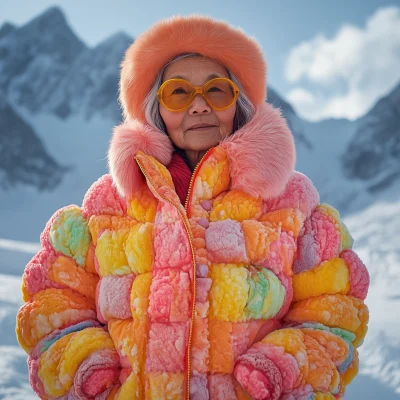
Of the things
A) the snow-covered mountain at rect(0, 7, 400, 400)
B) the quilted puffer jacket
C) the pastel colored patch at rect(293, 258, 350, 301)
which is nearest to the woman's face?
the quilted puffer jacket

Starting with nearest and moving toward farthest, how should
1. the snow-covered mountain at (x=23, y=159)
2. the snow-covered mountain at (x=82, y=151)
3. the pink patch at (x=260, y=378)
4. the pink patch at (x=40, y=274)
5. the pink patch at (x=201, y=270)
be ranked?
1. the pink patch at (x=260, y=378)
2. the pink patch at (x=201, y=270)
3. the pink patch at (x=40, y=274)
4. the snow-covered mountain at (x=82, y=151)
5. the snow-covered mountain at (x=23, y=159)

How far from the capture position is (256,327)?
146 cm

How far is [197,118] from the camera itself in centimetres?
172

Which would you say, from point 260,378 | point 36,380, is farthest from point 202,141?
point 36,380

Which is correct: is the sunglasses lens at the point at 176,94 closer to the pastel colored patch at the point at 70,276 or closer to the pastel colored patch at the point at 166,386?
the pastel colored patch at the point at 70,276

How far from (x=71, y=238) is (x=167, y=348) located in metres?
0.57

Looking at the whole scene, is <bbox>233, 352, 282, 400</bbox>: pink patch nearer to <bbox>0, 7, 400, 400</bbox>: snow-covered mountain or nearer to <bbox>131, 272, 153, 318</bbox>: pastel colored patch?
<bbox>131, 272, 153, 318</bbox>: pastel colored patch

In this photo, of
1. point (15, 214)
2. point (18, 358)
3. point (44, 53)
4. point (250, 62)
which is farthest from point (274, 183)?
point (44, 53)

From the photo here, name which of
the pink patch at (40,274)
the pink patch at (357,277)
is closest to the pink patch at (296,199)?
the pink patch at (357,277)

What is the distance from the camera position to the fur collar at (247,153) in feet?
5.10

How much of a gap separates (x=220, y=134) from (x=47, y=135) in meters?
51.9

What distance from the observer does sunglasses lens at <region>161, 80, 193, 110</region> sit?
1.71 m

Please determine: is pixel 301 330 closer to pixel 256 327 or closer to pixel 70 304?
pixel 256 327

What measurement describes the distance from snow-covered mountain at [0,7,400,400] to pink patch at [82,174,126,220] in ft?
8.58
